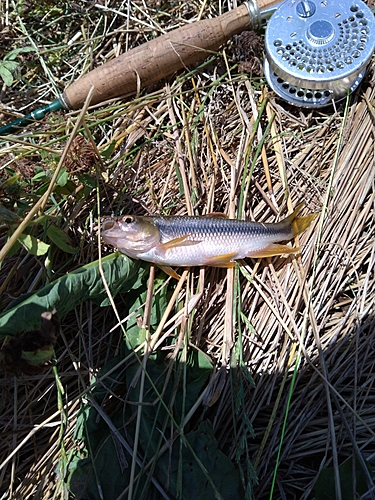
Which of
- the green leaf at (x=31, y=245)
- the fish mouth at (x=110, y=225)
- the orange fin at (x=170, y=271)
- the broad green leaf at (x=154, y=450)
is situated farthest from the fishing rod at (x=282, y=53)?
the broad green leaf at (x=154, y=450)

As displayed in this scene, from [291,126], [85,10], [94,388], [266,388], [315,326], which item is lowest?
[94,388]

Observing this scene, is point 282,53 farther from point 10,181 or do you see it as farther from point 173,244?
point 10,181

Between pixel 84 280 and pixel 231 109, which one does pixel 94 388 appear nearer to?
pixel 84 280

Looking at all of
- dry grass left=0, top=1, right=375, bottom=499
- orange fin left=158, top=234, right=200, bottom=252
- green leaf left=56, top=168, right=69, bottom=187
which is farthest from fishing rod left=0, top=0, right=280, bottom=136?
orange fin left=158, top=234, right=200, bottom=252

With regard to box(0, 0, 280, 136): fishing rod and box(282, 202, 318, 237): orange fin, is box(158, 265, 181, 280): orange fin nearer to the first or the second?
box(282, 202, 318, 237): orange fin

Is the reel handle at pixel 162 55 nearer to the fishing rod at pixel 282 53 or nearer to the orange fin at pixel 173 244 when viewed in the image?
the fishing rod at pixel 282 53

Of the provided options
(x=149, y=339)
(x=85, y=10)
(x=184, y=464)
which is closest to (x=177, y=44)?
(x=85, y=10)
